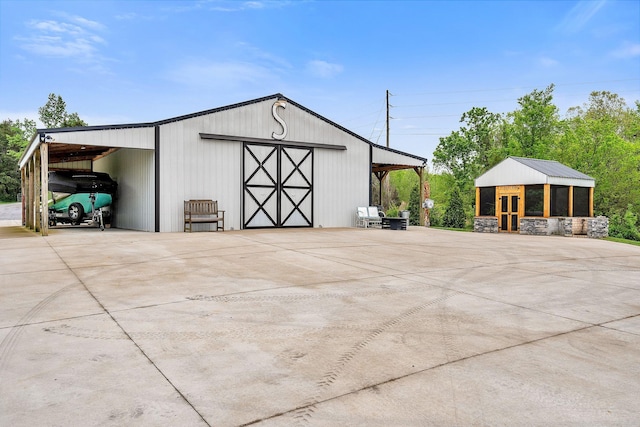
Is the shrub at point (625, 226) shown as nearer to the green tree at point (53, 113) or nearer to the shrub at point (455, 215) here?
the shrub at point (455, 215)

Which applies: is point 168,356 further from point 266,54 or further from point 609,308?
point 266,54

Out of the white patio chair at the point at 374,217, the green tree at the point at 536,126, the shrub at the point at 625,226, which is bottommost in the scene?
the shrub at the point at 625,226

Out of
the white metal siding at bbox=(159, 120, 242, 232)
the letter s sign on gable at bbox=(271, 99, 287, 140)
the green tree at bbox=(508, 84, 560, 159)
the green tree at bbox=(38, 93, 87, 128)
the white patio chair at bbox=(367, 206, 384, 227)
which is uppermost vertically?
the green tree at bbox=(38, 93, 87, 128)

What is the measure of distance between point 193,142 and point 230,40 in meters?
13.8

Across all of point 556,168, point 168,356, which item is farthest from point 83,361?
point 556,168

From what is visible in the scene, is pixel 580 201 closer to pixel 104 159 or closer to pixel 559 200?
pixel 559 200

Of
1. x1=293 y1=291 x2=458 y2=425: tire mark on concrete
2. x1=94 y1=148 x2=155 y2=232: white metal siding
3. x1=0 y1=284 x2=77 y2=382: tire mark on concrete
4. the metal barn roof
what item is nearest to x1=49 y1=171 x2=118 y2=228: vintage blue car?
x1=94 y1=148 x2=155 y2=232: white metal siding

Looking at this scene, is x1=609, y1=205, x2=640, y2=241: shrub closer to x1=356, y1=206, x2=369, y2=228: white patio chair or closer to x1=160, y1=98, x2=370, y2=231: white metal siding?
x1=356, y1=206, x2=369, y2=228: white patio chair

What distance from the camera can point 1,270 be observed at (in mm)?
5664

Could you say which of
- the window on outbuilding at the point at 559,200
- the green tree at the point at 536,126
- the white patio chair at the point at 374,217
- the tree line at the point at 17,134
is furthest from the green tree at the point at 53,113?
the window on outbuilding at the point at 559,200

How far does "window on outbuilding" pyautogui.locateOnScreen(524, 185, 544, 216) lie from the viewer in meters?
15.4

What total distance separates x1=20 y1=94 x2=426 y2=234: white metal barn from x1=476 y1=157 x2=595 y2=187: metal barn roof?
3197 mm

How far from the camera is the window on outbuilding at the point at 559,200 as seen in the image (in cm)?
1523

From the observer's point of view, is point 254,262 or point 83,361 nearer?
point 83,361
